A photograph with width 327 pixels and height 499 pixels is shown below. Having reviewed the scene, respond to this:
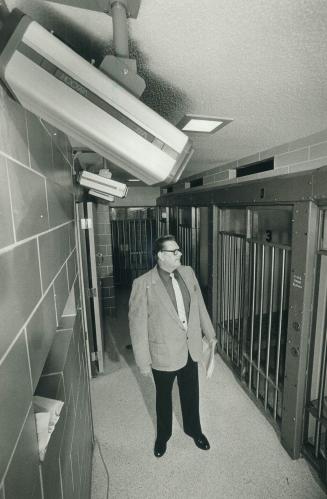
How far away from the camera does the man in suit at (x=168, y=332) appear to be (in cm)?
201

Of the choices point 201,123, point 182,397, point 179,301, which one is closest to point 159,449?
point 182,397

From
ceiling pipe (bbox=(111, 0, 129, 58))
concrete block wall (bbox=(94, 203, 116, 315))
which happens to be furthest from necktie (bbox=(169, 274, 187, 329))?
concrete block wall (bbox=(94, 203, 116, 315))

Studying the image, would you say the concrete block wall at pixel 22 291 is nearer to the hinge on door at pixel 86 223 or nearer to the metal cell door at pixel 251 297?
the hinge on door at pixel 86 223

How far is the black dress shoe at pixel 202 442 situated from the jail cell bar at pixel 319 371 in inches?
30.3

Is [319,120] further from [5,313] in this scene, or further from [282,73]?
[5,313]

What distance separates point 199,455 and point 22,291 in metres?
2.22

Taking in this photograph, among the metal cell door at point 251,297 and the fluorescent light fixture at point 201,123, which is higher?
the fluorescent light fixture at point 201,123

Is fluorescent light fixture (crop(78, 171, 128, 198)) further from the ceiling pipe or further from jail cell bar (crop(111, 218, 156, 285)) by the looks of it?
jail cell bar (crop(111, 218, 156, 285))

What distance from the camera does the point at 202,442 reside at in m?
2.19

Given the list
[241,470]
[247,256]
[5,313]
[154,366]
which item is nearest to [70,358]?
[154,366]

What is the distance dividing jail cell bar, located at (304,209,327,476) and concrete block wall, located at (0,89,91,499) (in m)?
1.73

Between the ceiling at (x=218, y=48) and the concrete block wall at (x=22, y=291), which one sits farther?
the ceiling at (x=218, y=48)

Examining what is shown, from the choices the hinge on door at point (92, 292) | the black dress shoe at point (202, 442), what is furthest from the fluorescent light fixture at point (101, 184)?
the black dress shoe at point (202, 442)

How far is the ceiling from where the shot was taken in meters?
0.74
